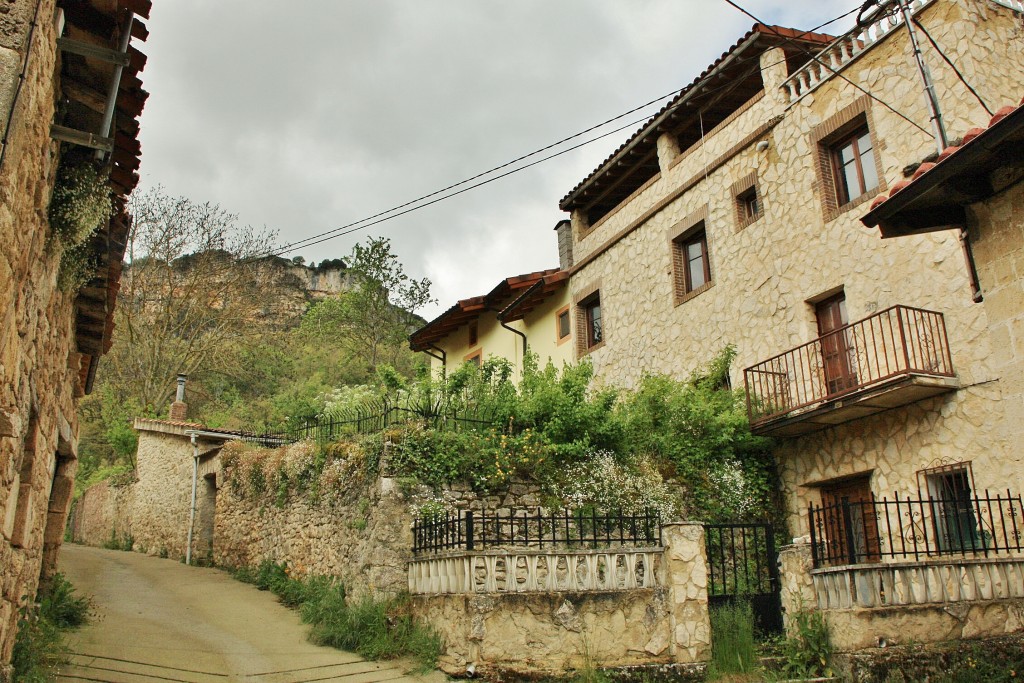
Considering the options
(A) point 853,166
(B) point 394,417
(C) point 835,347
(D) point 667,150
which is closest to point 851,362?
(C) point 835,347

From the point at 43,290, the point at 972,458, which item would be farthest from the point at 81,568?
the point at 972,458

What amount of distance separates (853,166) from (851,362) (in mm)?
3162

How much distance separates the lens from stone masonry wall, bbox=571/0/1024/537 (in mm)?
10375

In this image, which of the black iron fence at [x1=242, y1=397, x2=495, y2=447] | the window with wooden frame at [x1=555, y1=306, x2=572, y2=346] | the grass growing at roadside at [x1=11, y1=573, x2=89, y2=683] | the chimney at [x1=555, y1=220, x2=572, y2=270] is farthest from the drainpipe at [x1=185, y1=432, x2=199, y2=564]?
the chimney at [x1=555, y1=220, x2=572, y2=270]

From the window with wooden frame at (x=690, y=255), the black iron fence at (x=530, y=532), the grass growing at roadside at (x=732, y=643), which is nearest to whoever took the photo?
the grass growing at roadside at (x=732, y=643)

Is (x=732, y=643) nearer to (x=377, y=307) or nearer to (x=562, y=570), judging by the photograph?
(x=562, y=570)

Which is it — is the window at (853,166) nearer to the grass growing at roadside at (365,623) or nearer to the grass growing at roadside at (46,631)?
the grass growing at roadside at (365,623)

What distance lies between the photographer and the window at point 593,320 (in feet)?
59.9

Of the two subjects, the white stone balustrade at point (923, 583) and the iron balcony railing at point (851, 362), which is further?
the iron balcony railing at point (851, 362)

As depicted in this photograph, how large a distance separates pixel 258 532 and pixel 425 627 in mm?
7171

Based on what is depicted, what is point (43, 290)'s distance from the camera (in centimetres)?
580

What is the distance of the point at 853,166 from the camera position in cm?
1255

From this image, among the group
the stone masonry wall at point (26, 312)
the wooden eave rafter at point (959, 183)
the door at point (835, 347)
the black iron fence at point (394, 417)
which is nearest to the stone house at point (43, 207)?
the stone masonry wall at point (26, 312)

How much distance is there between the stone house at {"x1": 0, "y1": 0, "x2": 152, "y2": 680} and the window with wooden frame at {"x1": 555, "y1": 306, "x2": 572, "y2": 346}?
12.4m
